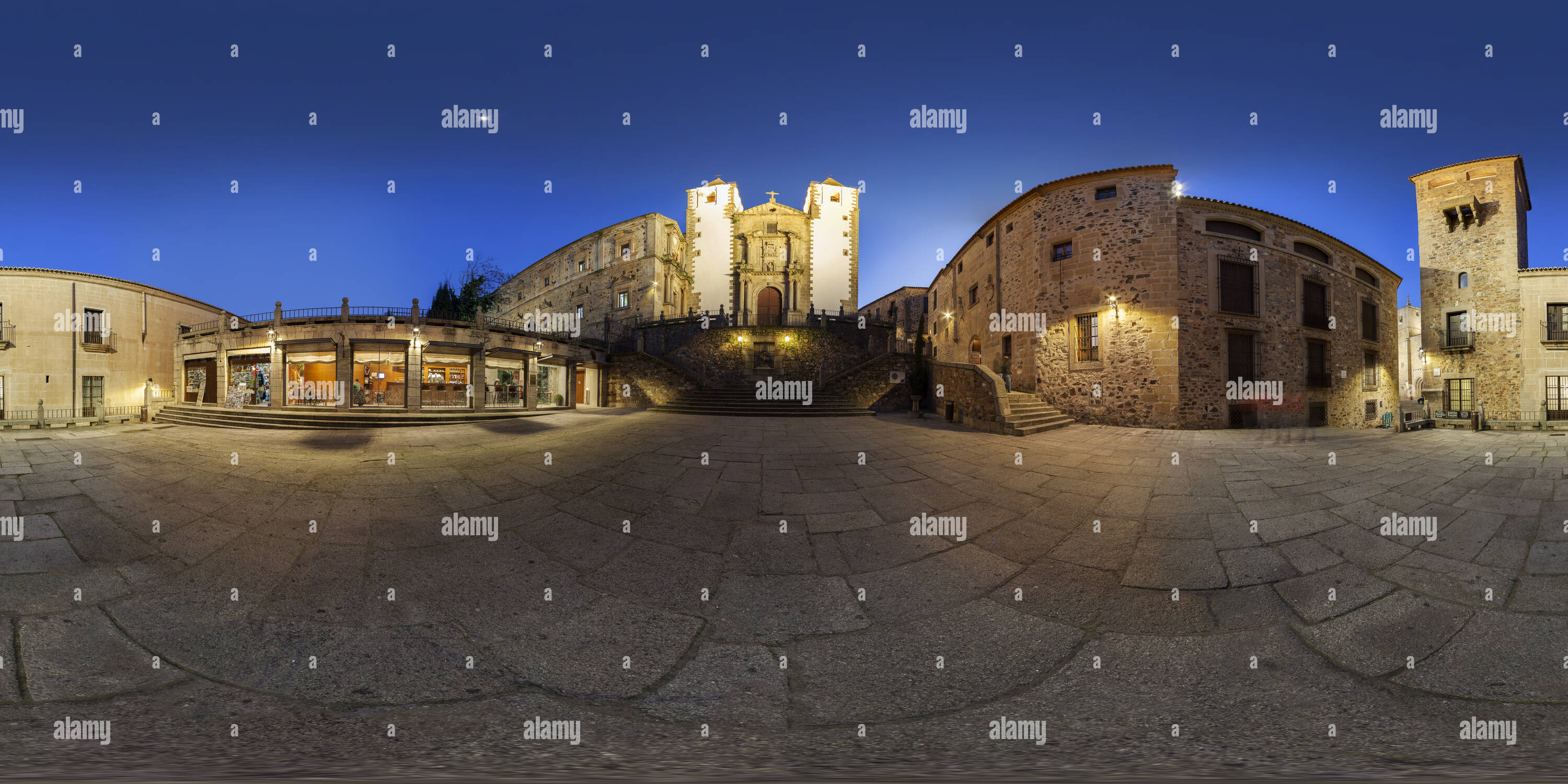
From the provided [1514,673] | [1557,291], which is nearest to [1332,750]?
[1514,673]

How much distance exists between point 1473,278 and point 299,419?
3961cm

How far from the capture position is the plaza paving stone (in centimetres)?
274

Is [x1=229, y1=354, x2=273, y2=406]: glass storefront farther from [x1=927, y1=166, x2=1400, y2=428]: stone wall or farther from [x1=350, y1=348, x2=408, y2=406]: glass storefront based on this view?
[x1=927, y1=166, x2=1400, y2=428]: stone wall

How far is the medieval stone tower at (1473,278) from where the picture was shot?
61.1ft

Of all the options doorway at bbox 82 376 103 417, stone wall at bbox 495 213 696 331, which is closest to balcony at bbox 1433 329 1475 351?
stone wall at bbox 495 213 696 331

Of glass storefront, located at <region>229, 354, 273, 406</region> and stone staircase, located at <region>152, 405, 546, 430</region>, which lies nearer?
stone staircase, located at <region>152, 405, 546, 430</region>

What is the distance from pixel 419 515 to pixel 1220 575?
6853 mm

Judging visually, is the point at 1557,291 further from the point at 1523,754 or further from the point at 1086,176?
the point at 1523,754

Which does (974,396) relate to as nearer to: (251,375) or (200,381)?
(251,375)

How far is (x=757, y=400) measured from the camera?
18391mm

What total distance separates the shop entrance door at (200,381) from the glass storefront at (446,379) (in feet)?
36.3

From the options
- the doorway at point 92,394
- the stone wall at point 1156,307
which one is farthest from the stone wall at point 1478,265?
the doorway at point 92,394

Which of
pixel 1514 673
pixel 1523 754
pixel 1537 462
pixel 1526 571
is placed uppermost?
pixel 1537 462

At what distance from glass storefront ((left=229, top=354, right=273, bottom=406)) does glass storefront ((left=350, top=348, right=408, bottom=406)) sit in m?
4.12
